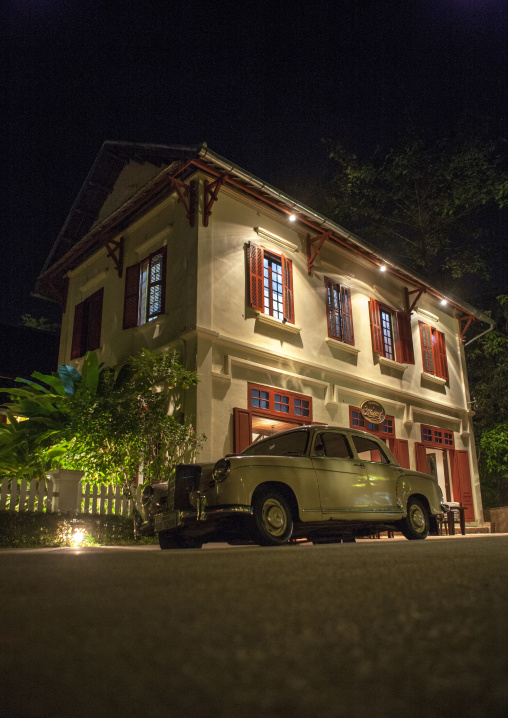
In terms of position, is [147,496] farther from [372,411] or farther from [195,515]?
[372,411]

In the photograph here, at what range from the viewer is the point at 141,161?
1388 cm

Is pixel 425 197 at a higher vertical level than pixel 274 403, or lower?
higher

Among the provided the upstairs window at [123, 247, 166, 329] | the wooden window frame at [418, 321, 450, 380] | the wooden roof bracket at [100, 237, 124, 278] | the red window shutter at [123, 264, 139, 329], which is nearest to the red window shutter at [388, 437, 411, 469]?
the wooden window frame at [418, 321, 450, 380]

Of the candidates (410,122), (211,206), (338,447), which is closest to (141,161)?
(211,206)

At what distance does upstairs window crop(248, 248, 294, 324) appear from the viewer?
39.8 ft

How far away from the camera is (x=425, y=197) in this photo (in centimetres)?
2422

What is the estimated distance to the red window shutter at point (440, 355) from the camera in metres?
17.6

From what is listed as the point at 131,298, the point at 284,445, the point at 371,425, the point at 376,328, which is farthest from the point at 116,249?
the point at 284,445

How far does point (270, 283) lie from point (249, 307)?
4.05 feet

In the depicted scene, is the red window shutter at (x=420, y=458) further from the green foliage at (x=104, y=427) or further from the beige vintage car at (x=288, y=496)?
the green foliage at (x=104, y=427)

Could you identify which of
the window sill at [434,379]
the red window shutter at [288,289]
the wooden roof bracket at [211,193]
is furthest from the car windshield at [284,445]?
the window sill at [434,379]

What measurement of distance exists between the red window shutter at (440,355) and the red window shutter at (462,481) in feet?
8.05

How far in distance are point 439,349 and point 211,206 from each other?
965cm

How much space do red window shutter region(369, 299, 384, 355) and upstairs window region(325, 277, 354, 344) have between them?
2.87 ft
